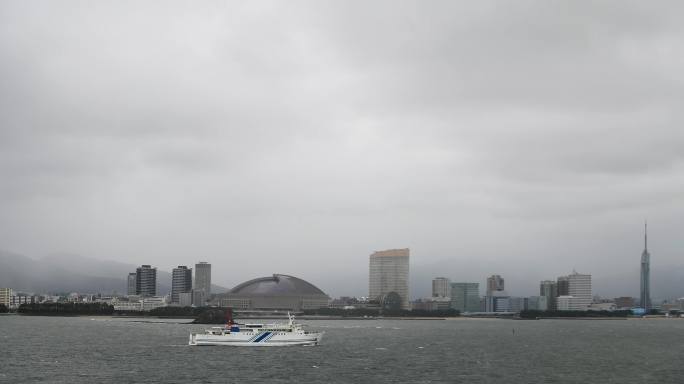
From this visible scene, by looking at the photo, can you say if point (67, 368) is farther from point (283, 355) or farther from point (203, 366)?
point (283, 355)

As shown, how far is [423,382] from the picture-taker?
89.2 meters

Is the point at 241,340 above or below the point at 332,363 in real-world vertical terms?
below

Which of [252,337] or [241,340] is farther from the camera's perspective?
[241,340]

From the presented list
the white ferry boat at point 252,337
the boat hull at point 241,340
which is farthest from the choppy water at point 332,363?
the boat hull at point 241,340

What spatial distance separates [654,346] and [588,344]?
45.4 feet

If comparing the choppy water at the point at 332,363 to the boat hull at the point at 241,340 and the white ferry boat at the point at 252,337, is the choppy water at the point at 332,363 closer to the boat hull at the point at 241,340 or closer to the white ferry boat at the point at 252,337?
the white ferry boat at the point at 252,337

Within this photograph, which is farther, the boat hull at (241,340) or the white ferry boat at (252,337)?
the white ferry boat at (252,337)

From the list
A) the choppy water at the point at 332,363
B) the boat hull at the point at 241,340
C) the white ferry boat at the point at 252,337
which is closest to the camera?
the choppy water at the point at 332,363

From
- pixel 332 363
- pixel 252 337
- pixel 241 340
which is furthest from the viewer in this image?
pixel 241 340

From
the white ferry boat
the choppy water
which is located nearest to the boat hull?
the white ferry boat

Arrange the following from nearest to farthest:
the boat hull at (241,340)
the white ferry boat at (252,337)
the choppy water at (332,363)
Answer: the choppy water at (332,363) < the boat hull at (241,340) < the white ferry boat at (252,337)

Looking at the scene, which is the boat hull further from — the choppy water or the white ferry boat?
the choppy water

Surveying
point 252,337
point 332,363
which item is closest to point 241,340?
point 252,337

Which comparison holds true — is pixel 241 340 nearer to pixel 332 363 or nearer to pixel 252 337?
pixel 252 337
